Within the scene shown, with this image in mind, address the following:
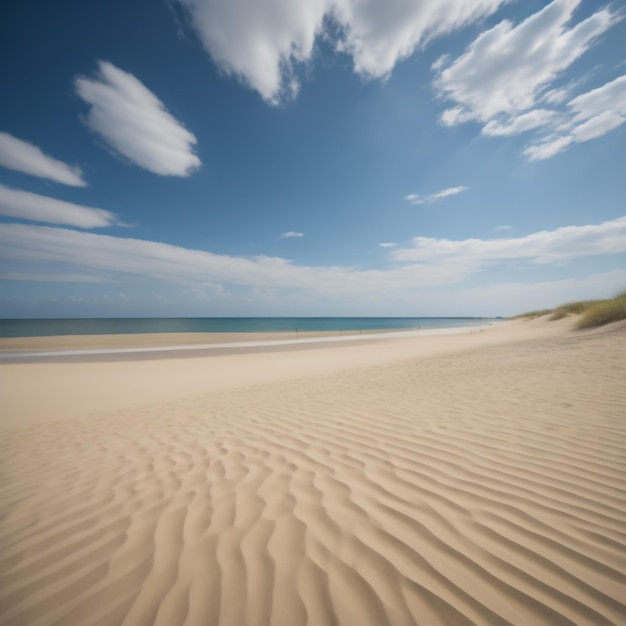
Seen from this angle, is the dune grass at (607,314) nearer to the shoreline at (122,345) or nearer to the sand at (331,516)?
the sand at (331,516)

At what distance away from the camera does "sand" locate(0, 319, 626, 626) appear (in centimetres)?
163

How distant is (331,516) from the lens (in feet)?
7.66

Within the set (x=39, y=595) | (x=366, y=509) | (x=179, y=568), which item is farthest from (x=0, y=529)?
(x=366, y=509)

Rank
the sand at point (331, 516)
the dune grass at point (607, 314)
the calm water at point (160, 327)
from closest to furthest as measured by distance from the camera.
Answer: the sand at point (331, 516) < the dune grass at point (607, 314) < the calm water at point (160, 327)

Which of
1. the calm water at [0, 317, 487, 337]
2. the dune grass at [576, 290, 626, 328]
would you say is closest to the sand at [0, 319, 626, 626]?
the dune grass at [576, 290, 626, 328]

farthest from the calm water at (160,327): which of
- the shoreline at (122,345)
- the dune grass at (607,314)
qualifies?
the dune grass at (607,314)

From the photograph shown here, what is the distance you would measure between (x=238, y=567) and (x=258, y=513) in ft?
1.82

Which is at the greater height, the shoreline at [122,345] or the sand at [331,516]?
the sand at [331,516]

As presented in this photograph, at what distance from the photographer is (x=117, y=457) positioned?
12.8 ft

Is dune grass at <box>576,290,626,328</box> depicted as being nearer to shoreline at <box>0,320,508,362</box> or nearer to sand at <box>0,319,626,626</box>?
sand at <box>0,319,626,626</box>

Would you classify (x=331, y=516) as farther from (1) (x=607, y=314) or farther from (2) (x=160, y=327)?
(2) (x=160, y=327)

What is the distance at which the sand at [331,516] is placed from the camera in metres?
1.63

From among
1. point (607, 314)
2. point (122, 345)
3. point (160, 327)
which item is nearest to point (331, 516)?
point (607, 314)

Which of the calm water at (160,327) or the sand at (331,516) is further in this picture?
the calm water at (160,327)
